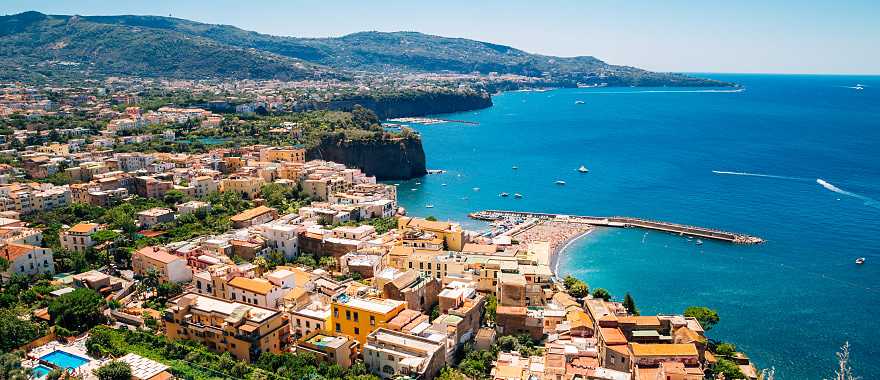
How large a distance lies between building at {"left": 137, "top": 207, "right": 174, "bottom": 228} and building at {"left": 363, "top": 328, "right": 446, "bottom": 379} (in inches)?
873

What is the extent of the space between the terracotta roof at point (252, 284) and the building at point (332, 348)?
3887 millimetres

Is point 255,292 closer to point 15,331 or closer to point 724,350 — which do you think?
point 15,331

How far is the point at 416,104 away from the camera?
5527 inches

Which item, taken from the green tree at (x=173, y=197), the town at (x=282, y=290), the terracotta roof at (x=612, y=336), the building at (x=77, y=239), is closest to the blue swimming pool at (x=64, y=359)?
the town at (x=282, y=290)

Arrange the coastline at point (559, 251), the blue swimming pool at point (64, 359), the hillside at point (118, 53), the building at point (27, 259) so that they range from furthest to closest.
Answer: the hillside at point (118, 53) < the coastline at point (559, 251) < the building at point (27, 259) < the blue swimming pool at point (64, 359)

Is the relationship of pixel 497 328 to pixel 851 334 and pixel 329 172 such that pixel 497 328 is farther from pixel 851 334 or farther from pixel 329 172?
pixel 329 172

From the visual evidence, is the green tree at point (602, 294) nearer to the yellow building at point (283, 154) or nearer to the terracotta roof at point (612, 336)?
the terracotta roof at point (612, 336)

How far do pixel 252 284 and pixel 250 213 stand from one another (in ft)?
44.6

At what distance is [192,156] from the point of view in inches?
2280

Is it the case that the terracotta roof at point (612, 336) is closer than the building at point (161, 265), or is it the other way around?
the terracotta roof at point (612, 336)

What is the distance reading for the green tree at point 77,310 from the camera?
2680 cm

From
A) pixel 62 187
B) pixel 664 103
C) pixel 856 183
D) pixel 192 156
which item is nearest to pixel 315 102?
pixel 192 156

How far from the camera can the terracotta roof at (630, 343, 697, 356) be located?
81.5 ft

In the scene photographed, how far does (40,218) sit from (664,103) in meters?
162
